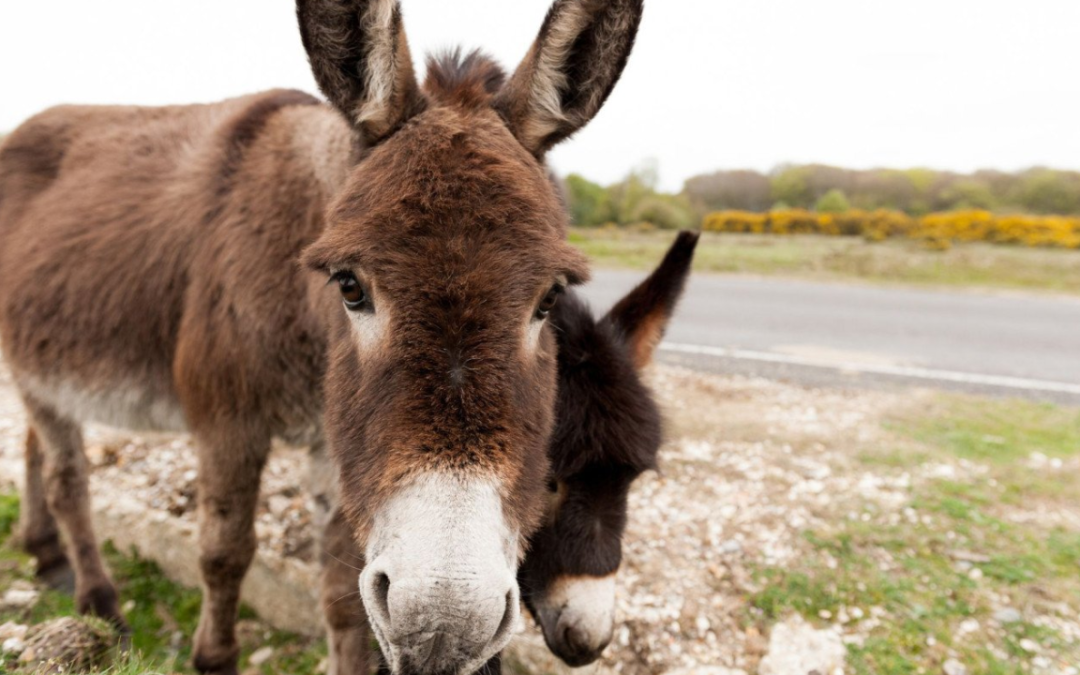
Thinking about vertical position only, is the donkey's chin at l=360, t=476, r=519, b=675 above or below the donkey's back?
below

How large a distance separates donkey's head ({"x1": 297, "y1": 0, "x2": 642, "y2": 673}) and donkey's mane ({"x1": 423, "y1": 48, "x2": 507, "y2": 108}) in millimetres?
13

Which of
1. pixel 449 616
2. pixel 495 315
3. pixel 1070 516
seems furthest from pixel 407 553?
pixel 1070 516

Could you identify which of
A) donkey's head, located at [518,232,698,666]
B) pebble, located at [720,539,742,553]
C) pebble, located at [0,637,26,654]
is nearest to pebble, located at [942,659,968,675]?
pebble, located at [720,539,742,553]

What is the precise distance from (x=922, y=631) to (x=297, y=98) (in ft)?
14.1

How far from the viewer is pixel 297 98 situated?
3336 millimetres

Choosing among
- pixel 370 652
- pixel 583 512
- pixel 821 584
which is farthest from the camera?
pixel 821 584

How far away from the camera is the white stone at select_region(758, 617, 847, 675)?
2.85 meters

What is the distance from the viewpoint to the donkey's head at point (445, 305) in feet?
4.48

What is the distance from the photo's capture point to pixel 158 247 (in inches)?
118

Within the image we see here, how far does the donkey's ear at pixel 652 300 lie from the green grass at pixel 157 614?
2.50 metres

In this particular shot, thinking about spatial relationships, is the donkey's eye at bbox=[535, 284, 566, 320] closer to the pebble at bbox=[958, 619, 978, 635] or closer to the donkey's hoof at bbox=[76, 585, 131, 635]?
the pebble at bbox=[958, 619, 978, 635]

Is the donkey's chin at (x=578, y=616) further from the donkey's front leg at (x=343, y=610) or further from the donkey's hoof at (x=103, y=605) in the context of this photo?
the donkey's hoof at (x=103, y=605)

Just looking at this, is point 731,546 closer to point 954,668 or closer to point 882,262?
point 954,668

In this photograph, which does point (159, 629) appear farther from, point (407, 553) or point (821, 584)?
point (821, 584)
